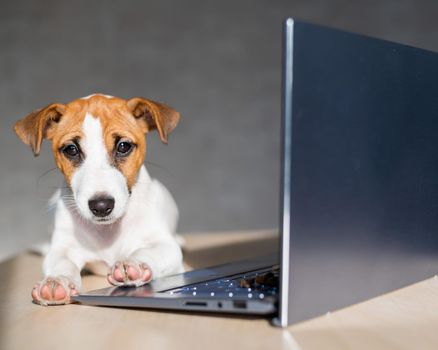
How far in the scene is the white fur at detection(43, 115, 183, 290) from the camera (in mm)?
1682

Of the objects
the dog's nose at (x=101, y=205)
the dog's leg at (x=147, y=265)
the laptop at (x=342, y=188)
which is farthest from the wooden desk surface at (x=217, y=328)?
the dog's nose at (x=101, y=205)

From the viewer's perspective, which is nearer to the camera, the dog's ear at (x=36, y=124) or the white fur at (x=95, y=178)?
the white fur at (x=95, y=178)

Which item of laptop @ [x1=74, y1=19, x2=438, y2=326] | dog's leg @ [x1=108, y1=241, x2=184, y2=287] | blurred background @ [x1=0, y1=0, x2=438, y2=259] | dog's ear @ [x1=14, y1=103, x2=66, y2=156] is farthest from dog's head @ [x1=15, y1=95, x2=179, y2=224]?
blurred background @ [x1=0, y1=0, x2=438, y2=259]

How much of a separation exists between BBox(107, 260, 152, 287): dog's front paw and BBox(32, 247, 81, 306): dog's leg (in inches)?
3.8

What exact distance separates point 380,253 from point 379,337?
0.87ft

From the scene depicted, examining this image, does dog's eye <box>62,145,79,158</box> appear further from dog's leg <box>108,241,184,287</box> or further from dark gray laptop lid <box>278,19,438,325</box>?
dark gray laptop lid <box>278,19,438,325</box>

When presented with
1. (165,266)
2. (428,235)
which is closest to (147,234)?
(165,266)

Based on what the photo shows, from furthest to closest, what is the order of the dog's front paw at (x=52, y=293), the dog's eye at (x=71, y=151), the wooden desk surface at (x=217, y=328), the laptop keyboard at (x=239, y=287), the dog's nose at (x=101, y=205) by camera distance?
the dog's eye at (x=71, y=151), the dog's nose at (x=101, y=205), the dog's front paw at (x=52, y=293), the laptop keyboard at (x=239, y=287), the wooden desk surface at (x=217, y=328)

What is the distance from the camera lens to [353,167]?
4.25ft

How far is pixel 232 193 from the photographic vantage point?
4473 mm

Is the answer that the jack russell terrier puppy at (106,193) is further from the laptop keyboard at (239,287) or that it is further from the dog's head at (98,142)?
the laptop keyboard at (239,287)

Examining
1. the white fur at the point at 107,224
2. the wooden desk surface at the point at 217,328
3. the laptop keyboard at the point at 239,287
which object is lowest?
the wooden desk surface at the point at 217,328

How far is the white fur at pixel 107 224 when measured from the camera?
5.52 feet

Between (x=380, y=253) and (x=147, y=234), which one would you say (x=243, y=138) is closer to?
(x=147, y=234)
